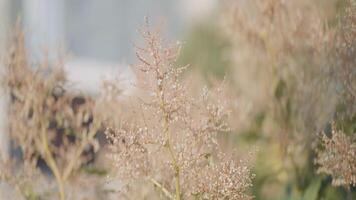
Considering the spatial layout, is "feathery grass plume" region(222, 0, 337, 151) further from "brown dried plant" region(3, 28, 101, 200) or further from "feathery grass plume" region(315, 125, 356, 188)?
"brown dried plant" region(3, 28, 101, 200)

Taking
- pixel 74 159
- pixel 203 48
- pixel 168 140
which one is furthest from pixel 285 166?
pixel 203 48

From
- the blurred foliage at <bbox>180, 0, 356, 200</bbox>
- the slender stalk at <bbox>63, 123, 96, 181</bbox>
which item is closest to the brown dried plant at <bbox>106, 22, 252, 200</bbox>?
the blurred foliage at <bbox>180, 0, 356, 200</bbox>

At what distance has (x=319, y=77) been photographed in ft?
5.32

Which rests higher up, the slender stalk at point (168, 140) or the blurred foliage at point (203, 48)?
the blurred foliage at point (203, 48)

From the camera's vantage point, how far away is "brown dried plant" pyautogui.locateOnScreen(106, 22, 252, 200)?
3.89ft

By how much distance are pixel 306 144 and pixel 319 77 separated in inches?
5.1

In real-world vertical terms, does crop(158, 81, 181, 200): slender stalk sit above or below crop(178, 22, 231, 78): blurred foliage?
below

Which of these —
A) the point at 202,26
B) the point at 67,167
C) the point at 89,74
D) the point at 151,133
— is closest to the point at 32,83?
the point at 67,167

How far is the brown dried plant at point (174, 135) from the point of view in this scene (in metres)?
1.19

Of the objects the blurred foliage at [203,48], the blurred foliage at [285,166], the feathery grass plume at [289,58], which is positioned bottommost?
the blurred foliage at [285,166]

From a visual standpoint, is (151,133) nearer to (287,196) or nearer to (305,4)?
(287,196)

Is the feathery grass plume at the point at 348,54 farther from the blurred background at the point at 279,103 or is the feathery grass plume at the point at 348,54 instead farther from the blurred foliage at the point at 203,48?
the blurred foliage at the point at 203,48

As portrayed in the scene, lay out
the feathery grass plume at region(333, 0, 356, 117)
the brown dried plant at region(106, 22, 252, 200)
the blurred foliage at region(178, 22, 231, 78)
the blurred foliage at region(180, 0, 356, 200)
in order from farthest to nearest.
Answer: the blurred foliage at region(178, 22, 231, 78)
the blurred foliage at region(180, 0, 356, 200)
the feathery grass plume at region(333, 0, 356, 117)
the brown dried plant at region(106, 22, 252, 200)

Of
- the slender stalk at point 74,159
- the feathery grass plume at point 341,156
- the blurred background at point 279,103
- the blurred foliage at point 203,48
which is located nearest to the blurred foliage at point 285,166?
the blurred background at point 279,103
